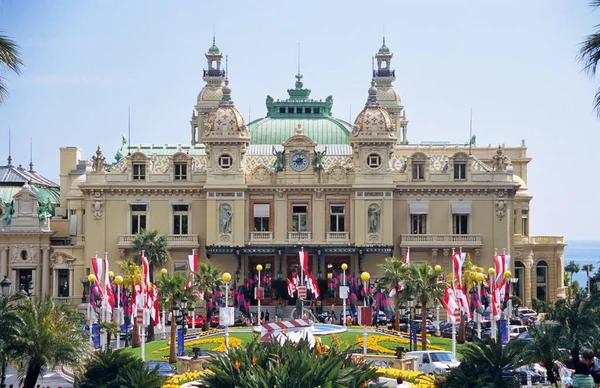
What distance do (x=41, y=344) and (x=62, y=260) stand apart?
6120 centimetres

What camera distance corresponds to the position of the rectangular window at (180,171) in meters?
112

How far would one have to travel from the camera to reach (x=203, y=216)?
367 ft

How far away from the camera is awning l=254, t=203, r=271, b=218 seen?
11181 cm

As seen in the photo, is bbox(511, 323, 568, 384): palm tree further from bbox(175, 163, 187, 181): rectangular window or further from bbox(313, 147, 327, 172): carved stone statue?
bbox(175, 163, 187, 181): rectangular window

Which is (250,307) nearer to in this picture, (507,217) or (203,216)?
(203,216)

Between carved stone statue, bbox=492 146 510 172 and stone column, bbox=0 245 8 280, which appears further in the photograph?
stone column, bbox=0 245 8 280

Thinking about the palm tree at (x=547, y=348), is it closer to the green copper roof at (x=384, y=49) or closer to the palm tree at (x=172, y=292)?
the palm tree at (x=172, y=292)

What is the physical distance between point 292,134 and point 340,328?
39.9 metres

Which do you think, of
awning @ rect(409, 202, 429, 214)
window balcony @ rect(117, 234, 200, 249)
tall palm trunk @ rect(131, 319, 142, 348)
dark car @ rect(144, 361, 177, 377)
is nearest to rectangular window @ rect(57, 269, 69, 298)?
window balcony @ rect(117, 234, 200, 249)

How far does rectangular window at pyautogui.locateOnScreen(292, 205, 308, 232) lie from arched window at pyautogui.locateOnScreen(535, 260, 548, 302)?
82.3 feet

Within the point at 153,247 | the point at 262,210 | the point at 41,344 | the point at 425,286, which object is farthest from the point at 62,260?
the point at 41,344

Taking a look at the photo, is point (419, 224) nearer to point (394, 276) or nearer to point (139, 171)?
point (139, 171)

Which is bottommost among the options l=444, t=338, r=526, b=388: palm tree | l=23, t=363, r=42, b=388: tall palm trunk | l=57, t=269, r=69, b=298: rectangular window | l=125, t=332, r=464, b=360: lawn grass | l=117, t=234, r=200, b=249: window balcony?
l=125, t=332, r=464, b=360: lawn grass

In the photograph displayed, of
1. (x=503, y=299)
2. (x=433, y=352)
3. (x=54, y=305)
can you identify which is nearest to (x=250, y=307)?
(x=503, y=299)
